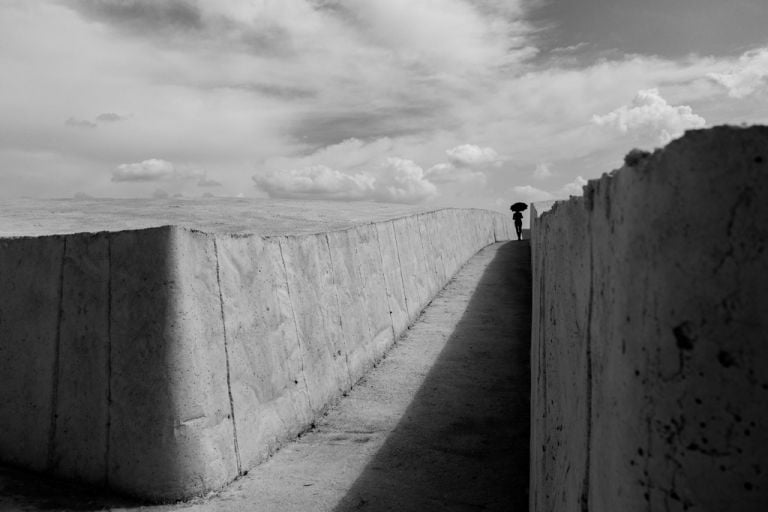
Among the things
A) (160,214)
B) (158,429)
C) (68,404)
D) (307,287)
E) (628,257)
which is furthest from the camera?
(160,214)

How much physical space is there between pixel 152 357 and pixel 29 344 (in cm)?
148

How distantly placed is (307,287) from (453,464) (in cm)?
239

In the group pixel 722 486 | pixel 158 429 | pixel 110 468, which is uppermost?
pixel 722 486

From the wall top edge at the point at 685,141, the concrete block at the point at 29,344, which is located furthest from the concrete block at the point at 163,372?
the wall top edge at the point at 685,141

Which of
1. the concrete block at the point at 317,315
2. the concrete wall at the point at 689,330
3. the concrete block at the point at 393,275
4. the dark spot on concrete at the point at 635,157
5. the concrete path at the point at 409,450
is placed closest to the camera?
the concrete wall at the point at 689,330

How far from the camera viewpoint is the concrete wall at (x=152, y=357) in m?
4.44

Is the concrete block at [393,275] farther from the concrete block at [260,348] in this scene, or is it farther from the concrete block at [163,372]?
the concrete block at [163,372]

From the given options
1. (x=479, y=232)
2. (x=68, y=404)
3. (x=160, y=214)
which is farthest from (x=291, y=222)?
(x=68, y=404)

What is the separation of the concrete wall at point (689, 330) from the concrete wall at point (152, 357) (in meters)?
3.36

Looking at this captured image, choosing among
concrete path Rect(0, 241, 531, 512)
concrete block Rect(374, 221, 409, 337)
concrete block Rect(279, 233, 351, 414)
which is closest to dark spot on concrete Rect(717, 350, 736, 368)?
concrete path Rect(0, 241, 531, 512)

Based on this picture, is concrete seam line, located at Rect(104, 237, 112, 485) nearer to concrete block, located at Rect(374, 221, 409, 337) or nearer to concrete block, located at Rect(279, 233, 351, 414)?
concrete block, located at Rect(279, 233, 351, 414)

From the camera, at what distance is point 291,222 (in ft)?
76.3

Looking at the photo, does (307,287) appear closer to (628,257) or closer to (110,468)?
(110,468)

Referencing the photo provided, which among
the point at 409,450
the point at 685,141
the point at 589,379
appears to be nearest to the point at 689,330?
the point at 685,141
